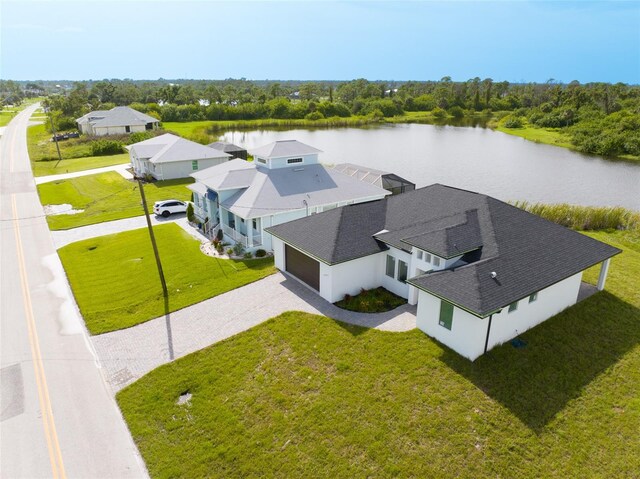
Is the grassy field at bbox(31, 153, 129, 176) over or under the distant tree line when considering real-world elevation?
under

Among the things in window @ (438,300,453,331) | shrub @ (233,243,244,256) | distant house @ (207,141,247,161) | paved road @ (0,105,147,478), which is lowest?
paved road @ (0,105,147,478)

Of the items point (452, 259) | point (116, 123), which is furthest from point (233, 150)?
point (452, 259)

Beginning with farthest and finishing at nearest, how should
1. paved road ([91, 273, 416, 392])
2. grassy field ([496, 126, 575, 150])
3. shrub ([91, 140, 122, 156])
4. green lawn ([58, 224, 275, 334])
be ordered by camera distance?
grassy field ([496, 126, 575, 150])
shrub ([91, 140, 122, 156])
green lawn ([58, 224, 275, 334])
paved road ([91, 273, 416, 392])

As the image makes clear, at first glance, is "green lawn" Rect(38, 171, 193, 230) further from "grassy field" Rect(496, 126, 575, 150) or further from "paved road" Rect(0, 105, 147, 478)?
"grassy field" Rect(496, 126, 575, 150)

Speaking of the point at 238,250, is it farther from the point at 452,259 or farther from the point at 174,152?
the point at 174,152

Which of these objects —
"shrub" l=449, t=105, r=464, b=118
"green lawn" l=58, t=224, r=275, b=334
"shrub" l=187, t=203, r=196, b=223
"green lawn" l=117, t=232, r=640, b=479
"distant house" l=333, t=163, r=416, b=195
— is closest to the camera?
"green lawn" l=117, t=232, r=640, b=479

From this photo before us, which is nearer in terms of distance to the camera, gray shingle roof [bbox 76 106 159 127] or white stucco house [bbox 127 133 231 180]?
white stucco house [bbox 127 133 231 180]

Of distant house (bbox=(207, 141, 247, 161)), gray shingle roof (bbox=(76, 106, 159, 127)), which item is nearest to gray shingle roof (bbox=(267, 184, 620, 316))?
distant house (bbox=(207, 141, 247, 161))
